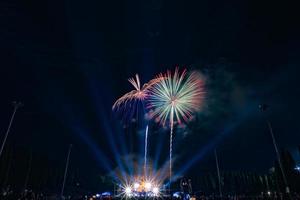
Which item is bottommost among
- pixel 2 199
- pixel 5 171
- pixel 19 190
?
pixel 2 199

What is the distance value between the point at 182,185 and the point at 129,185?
5874 cm

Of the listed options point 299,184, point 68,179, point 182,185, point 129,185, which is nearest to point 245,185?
point 182,185

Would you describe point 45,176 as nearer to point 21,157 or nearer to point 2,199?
point 21,157

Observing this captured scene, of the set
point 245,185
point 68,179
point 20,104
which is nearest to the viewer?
point 20,104

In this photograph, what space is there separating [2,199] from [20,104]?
45.8 feet

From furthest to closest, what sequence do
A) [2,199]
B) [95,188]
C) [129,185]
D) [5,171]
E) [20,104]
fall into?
[95,188] → [129,185] → [5,171] → [20,104] → [2,199]

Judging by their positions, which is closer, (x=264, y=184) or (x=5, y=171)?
(x=5, y=171)

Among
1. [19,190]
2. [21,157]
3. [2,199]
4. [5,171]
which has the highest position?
[21,157]

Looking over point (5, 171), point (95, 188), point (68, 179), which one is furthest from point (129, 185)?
point (5, 171)

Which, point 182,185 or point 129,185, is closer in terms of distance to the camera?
point 129,185

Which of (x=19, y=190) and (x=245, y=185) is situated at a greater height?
(x=245, y=185)

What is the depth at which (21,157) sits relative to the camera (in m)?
83.6

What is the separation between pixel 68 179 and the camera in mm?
129875

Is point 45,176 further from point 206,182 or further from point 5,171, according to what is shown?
point 206,182
